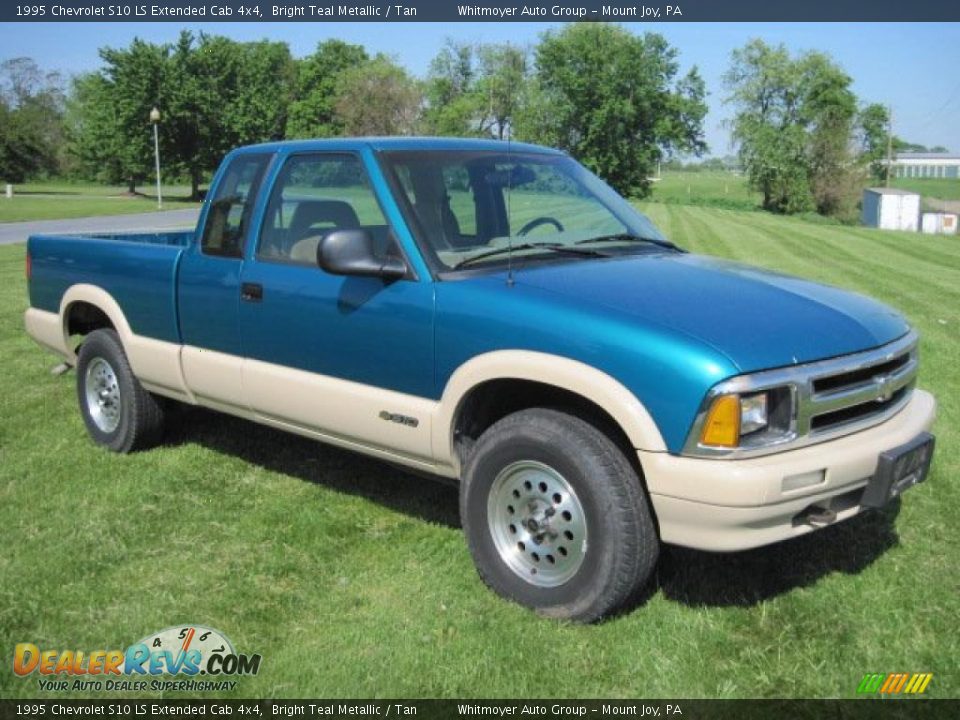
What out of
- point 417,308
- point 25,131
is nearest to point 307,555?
point 417,308

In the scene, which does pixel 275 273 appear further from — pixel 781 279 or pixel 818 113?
pixel 818 113

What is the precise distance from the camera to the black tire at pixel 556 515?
348 centimetres

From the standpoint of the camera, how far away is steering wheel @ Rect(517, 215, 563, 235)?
4562 millimetres

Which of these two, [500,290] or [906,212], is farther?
[906,212]

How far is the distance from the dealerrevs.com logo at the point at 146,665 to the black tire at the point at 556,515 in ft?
3.47

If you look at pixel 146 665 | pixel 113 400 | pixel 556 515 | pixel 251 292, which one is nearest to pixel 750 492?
pixel 556 515

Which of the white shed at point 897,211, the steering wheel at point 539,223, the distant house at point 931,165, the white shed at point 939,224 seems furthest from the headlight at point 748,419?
the distant house at point 931,165

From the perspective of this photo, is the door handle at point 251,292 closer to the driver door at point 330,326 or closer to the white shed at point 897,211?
the driver door at point 330,326

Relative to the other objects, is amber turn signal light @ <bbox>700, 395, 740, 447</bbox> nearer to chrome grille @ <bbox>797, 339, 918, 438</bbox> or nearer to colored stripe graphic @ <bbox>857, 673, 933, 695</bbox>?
chrome grille @ <bbox>797, 339, 918, 438</bbox>

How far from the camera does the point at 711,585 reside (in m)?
4.08

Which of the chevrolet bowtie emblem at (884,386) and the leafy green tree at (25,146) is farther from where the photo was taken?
the leafy green tree at (25,146)

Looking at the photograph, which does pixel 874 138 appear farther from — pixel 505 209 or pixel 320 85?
pixel 505 209

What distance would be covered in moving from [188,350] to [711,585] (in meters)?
3.11

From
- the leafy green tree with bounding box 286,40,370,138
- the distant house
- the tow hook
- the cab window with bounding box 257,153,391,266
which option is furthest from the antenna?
the distant house
